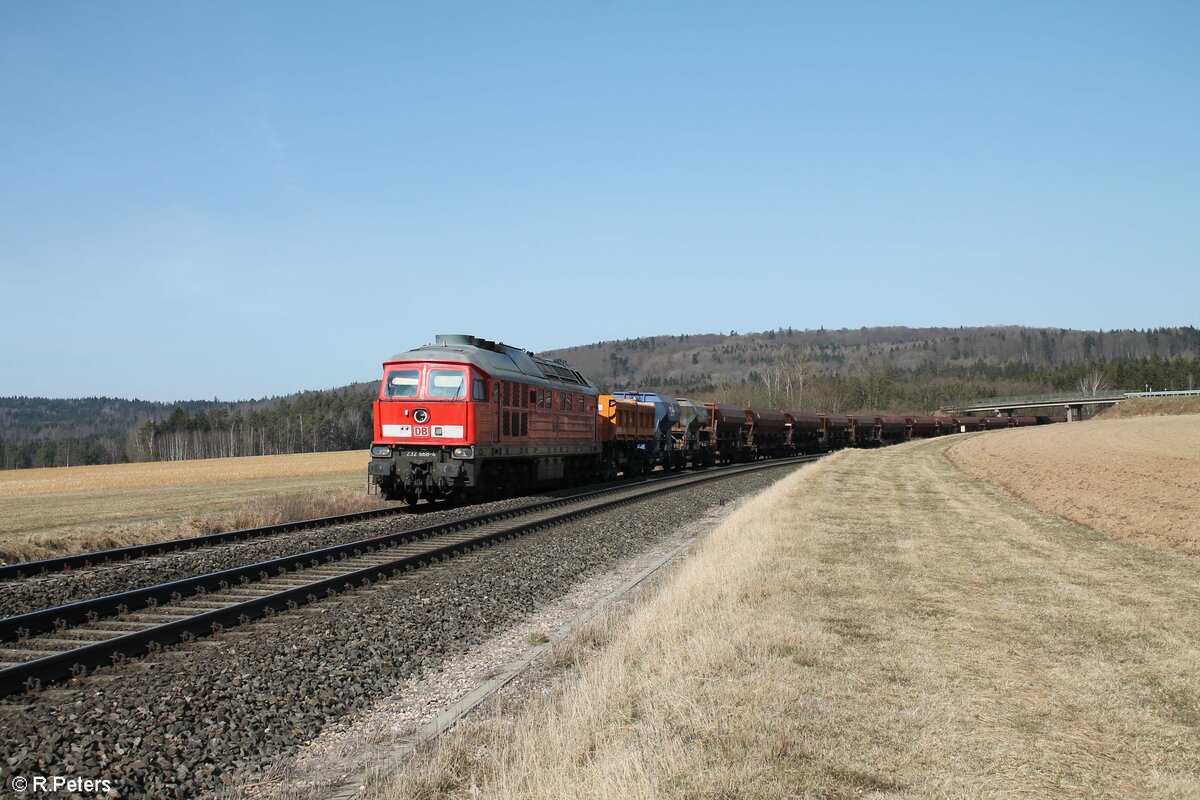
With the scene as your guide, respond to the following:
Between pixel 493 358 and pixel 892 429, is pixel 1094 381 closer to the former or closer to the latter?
pixel 892 429

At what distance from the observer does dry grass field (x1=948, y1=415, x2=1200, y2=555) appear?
16.7m

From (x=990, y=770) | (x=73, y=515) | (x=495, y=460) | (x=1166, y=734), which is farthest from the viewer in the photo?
(x=73, y=515)

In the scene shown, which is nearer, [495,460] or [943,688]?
[943,688]

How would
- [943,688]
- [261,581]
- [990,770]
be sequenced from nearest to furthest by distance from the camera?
[990,770], [943,688], [261,581]

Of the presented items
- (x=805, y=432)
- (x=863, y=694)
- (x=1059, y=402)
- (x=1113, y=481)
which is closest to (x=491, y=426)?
(x=863, y=694)

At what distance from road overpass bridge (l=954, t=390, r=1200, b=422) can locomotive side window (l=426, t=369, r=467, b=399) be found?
132 metres

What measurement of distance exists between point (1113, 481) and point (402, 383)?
879 inches

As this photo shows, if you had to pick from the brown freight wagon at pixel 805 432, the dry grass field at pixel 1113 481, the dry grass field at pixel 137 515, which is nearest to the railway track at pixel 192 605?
the dry grass field at pixel 137 515

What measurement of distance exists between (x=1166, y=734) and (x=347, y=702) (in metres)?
5.88

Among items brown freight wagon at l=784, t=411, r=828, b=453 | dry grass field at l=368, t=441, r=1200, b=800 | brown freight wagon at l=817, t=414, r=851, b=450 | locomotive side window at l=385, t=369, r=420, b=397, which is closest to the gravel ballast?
dry grass field at l=368, t=441, r=1200, b=800

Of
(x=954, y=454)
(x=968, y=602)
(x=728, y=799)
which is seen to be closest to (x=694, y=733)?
(x=728, y=799)

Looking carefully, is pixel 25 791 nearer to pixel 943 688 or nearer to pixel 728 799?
pixel 728 799

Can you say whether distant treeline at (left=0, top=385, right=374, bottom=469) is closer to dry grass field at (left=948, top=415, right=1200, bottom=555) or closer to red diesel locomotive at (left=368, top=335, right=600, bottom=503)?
dry grass field at (left=948, top=415, right=1200, bottom=555)

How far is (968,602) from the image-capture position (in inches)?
375
